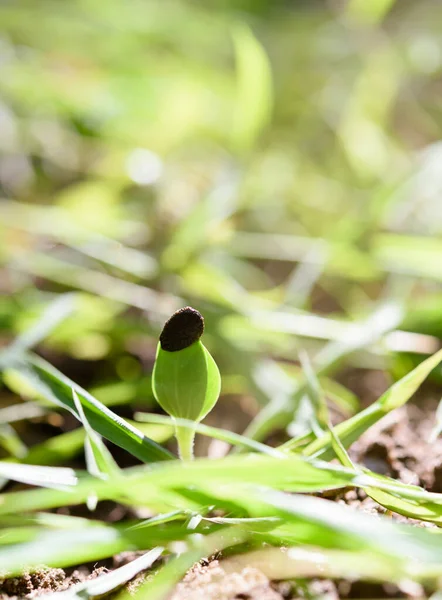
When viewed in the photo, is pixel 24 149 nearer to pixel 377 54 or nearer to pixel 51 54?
pixel 51 54

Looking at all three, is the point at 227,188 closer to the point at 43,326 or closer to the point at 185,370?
the point at 43,326

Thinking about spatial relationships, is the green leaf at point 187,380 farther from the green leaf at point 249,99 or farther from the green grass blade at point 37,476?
the green leaf at point 249,99

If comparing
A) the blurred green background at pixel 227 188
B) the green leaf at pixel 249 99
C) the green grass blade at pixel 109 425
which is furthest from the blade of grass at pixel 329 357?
the green leaf at pixel 249 99

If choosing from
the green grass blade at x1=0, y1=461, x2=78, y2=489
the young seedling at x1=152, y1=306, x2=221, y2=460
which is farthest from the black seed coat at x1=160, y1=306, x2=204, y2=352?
the green grass blade at x1=0, y1=461, x2=78, y2=489

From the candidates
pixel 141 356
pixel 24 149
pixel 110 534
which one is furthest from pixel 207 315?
pixel 24 149

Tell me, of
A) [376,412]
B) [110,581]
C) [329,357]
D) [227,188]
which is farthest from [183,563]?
[227,188]
